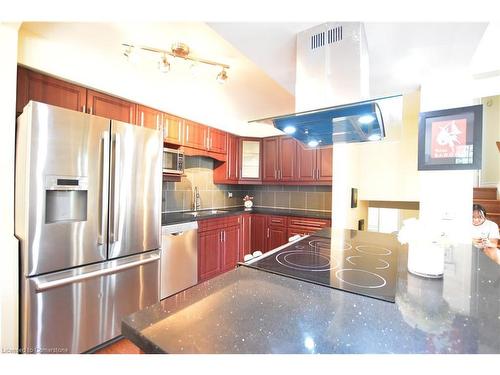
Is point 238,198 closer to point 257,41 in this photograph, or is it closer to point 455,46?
point 257,41

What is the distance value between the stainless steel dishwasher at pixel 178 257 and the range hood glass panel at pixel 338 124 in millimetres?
1582

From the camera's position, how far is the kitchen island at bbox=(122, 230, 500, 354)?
0.53 metres

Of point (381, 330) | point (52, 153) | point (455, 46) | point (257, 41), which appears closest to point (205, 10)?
point (257, 41)

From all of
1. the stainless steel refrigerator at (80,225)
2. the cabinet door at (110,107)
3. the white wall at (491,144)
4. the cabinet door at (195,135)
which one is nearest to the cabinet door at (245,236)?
the cabinet door at (195,135)

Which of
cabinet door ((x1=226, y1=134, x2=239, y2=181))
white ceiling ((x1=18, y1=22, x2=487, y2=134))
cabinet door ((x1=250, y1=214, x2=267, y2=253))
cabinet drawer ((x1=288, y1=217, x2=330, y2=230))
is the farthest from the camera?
cabinet door ((x1=226, y1=134, x2=239, y2=181))

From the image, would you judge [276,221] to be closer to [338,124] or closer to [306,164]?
[306,164]

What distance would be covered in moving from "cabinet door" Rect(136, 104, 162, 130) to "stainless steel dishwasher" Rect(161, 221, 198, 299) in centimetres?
109

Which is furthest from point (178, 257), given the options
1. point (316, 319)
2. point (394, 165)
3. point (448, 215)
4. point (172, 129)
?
point (394, 165)

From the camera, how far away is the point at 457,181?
5.82 feet

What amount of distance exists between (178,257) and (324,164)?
2.31 metres

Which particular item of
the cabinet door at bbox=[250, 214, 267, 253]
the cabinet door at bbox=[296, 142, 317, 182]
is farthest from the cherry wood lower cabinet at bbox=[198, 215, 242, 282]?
the cabinet door at bbox=[296, 142, 317, 182]

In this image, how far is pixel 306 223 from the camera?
3.14 metres

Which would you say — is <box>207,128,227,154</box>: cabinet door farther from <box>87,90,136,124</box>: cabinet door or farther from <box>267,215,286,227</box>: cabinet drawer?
<box>267,215,286,227</box>: cabinet drawer

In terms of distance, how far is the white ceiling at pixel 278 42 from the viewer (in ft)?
4.00
